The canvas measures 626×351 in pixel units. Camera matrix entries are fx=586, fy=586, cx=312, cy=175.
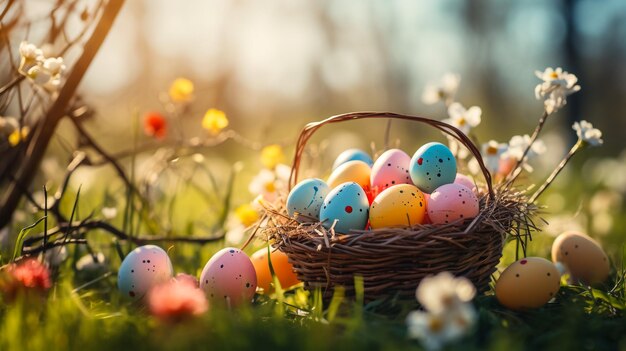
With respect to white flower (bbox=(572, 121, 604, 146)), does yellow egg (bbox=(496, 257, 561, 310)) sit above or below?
below

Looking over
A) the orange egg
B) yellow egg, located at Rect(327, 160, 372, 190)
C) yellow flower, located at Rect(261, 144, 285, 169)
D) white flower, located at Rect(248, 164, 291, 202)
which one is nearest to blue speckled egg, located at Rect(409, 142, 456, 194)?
yellow egg, located at Rect(327, 160, 372, 190)

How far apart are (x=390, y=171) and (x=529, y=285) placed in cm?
58

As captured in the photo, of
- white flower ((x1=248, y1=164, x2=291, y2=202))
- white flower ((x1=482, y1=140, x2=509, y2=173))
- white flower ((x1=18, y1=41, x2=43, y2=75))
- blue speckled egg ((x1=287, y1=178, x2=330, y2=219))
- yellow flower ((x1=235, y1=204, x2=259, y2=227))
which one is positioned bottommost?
yellow flower ((x1=235, y1=204, x2=259, y2=227))

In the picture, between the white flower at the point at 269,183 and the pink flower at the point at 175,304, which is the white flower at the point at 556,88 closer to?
the white flower at the point at 269,183

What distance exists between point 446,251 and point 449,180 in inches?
13.2

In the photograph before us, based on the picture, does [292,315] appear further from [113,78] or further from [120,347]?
[113,78]

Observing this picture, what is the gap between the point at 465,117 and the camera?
2.36m

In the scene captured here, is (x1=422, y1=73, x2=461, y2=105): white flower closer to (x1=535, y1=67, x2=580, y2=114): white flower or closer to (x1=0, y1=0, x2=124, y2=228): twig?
(x1=535, y1=67, x2=580, y2=114): white flower

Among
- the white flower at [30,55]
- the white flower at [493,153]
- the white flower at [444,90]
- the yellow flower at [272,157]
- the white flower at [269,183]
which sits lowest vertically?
the white flower at [269,183]

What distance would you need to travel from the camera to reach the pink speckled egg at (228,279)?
1842 millimetres

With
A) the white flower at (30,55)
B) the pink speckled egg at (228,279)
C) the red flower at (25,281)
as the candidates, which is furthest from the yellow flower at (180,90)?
the red flower at (25,281)

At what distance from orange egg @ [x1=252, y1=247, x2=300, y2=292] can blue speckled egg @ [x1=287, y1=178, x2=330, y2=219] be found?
232 mm

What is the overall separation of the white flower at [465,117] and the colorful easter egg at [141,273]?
1273mm

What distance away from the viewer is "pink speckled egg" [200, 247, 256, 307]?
184cm
